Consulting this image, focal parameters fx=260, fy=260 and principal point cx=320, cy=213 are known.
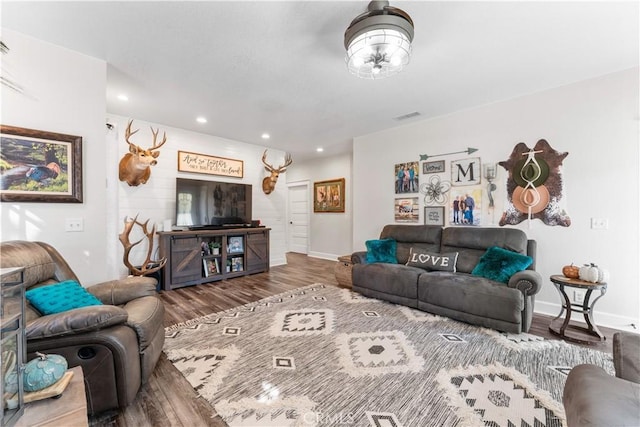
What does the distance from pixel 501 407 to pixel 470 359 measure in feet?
1.70

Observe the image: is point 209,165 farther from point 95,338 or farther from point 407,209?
point 95,338

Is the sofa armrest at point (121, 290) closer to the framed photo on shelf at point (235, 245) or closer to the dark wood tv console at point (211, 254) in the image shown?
the dark wood tv console at point (211, 254)

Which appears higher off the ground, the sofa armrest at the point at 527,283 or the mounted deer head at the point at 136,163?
the mounted deer head at the point at 136,163

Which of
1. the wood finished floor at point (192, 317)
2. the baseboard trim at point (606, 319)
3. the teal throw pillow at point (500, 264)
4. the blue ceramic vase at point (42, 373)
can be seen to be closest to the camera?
the blue ceramic vase at point (42, 373)

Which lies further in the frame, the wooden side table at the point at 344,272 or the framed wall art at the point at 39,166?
the wooden side table at the point at 344,272

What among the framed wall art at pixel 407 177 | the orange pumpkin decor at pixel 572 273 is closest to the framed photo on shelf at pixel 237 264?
the framed wall art at pixel 407 177

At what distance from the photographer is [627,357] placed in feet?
3.88

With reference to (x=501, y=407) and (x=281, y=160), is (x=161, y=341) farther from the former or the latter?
(x=281, y=160)

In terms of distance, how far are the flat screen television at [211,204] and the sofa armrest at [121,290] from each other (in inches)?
91.0

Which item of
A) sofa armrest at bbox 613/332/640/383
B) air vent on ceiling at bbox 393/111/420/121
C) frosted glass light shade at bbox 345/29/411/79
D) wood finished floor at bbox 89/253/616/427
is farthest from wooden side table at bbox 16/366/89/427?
air vent on ceiling at bbox 393/111/420/121

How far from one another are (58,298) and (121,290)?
19.1 inches

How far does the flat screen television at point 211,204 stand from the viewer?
4.38 metres

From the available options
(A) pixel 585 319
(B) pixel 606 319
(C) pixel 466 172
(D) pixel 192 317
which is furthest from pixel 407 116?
(D) pixel 192 317

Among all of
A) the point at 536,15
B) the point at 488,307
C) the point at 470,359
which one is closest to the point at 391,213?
the point at 488,307
